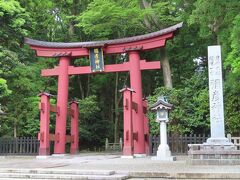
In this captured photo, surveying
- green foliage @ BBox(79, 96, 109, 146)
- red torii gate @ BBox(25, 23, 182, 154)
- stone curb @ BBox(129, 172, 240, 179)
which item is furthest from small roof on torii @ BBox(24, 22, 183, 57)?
stone curb @ BBox(129, 172, 240, 179)

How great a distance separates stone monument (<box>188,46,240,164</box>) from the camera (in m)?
11.6

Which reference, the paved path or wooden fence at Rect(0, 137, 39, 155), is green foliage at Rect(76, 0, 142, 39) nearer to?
wooden fence at Rect(0, 137, 39, 155)

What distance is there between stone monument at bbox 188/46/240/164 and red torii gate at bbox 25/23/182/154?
4.26 meters

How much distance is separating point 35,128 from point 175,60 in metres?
12.5

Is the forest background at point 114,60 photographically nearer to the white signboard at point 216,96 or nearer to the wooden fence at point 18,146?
the white signboard at point 216,96

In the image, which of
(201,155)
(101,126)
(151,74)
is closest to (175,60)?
(151,74)

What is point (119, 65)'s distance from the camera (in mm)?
17641

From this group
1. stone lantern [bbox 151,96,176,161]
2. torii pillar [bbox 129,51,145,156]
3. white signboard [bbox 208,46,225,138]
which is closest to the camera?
white signboard [bbox 208,46,225,138]

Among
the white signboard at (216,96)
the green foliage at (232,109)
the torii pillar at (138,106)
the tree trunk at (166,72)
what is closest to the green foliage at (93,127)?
the tree trunk at (166,72)

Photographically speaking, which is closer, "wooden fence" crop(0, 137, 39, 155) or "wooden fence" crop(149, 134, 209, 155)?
"wooden fence" crop(149, 134, 209, 155)

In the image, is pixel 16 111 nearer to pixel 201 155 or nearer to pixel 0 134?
pixel 0 134

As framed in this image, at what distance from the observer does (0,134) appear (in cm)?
2141

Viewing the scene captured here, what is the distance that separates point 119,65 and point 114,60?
1145 centimetres

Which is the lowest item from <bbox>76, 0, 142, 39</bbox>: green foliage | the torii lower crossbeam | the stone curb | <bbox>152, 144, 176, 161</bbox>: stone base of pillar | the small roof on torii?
the stone curb
